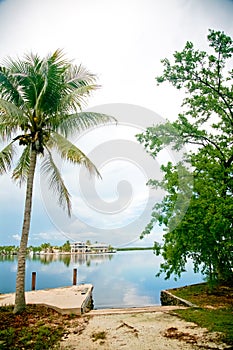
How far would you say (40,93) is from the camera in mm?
9469

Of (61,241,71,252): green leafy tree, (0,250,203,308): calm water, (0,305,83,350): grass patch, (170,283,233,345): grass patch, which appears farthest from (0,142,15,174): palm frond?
(61,241,71,252): green leafy tree

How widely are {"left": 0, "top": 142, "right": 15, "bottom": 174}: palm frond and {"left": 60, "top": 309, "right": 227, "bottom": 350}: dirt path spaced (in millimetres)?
5415

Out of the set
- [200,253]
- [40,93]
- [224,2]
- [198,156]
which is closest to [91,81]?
[40,93]

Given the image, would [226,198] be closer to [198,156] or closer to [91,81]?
[198,156]

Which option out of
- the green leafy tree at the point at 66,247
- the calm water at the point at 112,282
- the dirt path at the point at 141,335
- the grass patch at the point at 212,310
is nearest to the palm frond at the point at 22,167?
the dirt path at the point at 141,335

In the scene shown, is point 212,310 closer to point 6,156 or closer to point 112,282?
point 6,156

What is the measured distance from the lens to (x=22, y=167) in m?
11.2

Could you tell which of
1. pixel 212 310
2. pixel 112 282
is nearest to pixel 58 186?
pixel 212 310

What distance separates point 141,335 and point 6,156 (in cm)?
670

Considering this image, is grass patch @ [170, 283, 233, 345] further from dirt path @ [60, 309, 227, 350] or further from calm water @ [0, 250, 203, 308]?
calm water @ [0, 250, 203, 308]

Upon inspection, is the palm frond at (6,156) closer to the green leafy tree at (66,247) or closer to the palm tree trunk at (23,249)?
the palm tree trunk at (23,249)

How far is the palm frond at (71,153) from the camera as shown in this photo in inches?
389

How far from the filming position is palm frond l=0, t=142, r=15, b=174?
389 inches

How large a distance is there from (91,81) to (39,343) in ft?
26.3
